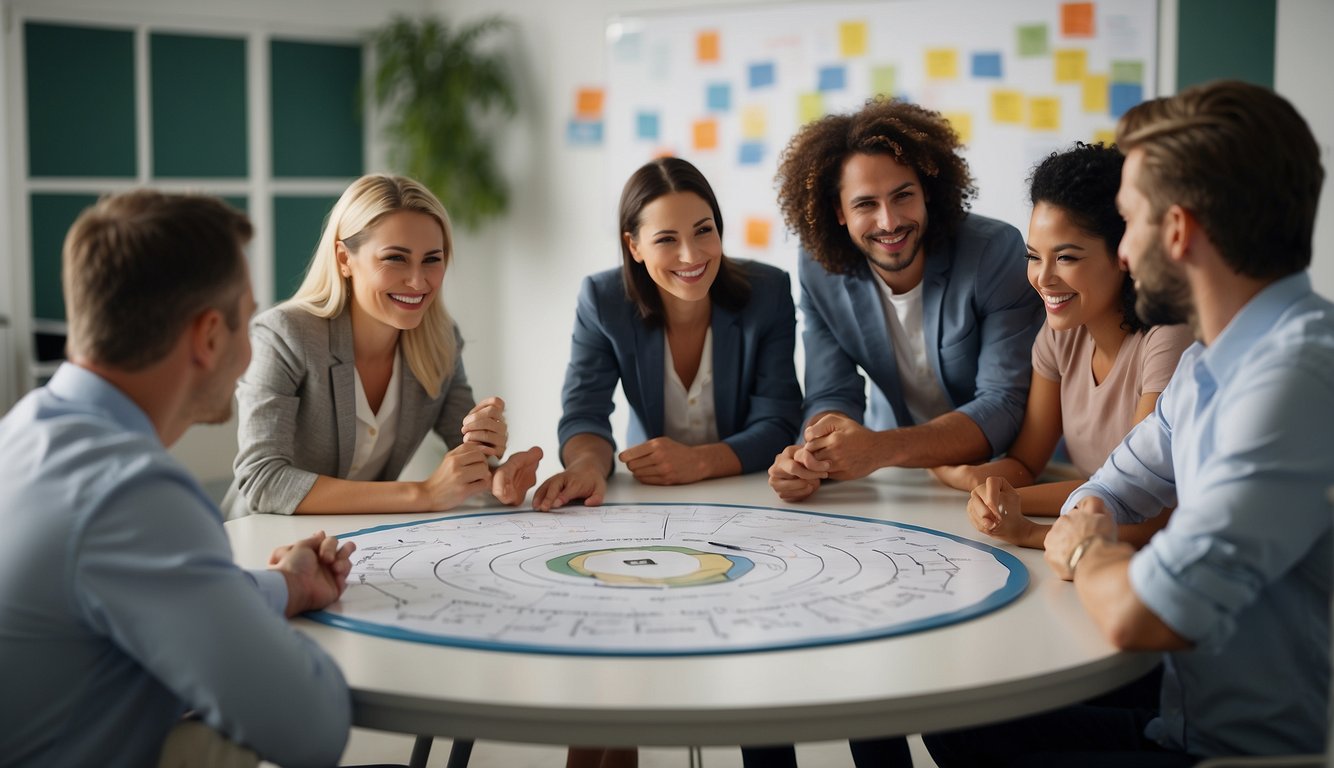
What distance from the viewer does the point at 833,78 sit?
524cm

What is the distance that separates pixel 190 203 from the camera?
136 cm

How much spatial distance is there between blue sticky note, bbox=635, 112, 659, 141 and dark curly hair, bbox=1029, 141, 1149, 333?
360 cm

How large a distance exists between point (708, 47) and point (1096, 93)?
5.54ft

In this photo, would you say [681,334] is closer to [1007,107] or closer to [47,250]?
[1007,107]

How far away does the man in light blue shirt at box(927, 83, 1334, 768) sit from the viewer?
132 cm

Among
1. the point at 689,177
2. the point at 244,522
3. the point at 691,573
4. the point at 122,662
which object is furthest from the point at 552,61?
the point at 122,662

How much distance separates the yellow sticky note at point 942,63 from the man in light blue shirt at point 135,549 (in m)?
4.06

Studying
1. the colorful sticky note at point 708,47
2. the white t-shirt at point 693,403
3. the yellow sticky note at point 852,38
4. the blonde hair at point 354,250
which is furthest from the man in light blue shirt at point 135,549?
the colorful sticky note at point 708,47

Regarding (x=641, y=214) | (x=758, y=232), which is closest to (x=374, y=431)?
(x=641, y=214)

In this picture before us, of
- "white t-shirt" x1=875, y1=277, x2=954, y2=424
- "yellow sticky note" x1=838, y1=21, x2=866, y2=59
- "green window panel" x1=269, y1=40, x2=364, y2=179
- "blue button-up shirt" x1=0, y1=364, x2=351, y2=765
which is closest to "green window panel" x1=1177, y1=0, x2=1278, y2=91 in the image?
"yellow sticky note" x1=838, y1=21, x2=866, y2=59

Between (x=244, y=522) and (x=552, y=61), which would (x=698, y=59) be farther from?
(x=244, y=522)

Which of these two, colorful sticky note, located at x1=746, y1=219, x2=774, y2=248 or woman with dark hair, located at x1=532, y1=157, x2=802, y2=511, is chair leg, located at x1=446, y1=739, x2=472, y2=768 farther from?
colorful sticky note, located at x1=746, y1=219, x2=774, y2=248

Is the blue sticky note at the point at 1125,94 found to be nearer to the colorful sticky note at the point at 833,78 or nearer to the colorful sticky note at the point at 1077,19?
the colorful sticky note at the point at 1077,19

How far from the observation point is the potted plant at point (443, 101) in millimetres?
5809
